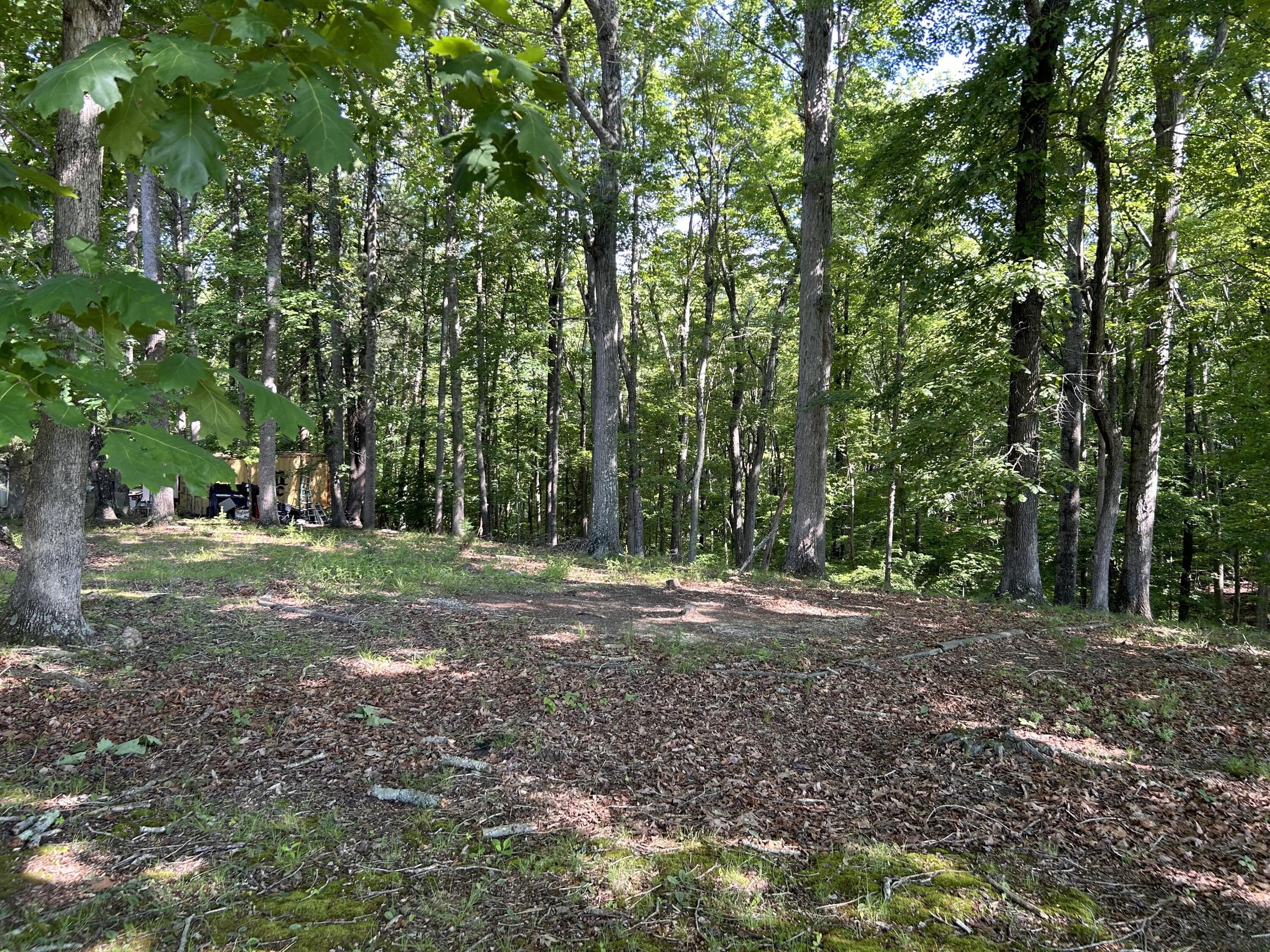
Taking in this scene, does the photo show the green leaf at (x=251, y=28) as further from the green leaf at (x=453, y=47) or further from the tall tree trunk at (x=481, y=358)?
the tall tree trunk at (x=481, y=358)

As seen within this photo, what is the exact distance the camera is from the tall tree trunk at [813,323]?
11836mm

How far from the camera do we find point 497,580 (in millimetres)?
9781

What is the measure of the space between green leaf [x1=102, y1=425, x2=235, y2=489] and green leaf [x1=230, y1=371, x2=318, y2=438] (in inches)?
Answer: 6.4

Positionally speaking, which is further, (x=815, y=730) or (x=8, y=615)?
(x=8, y=615)

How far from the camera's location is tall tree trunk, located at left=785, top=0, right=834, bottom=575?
11836 millimetres

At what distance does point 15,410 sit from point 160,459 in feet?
0.95

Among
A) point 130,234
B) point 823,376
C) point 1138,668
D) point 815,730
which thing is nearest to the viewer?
point 815,730

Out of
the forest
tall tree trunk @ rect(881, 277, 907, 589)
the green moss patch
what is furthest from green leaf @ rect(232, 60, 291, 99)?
tall tree trunk @ rect(881, 277, 907, 589)

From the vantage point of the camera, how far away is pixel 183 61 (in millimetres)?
1428

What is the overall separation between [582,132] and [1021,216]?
10.3 m

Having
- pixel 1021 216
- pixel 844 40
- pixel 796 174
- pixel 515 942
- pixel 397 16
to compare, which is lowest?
pixel 515 942

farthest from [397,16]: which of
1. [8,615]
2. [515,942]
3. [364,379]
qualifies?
[364,379]

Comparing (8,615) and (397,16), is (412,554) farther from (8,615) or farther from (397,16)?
(397,16)

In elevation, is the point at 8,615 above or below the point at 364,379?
below
